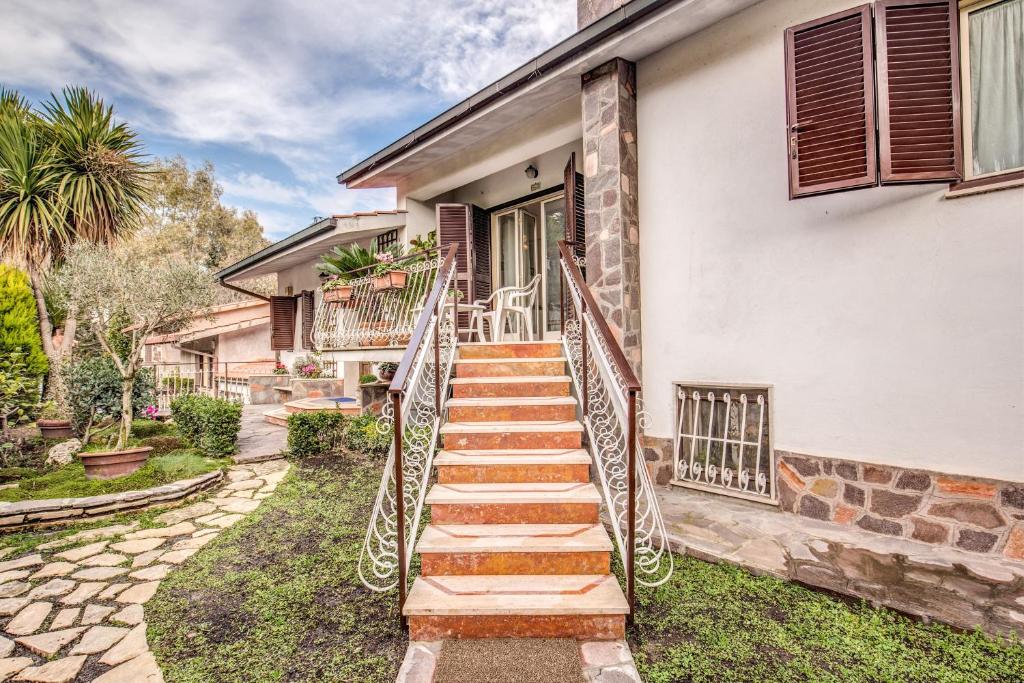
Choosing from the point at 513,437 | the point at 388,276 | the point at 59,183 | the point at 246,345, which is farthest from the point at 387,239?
the point at 246,345

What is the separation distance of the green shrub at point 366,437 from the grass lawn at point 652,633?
8.47ft

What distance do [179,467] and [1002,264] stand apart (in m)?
7.32

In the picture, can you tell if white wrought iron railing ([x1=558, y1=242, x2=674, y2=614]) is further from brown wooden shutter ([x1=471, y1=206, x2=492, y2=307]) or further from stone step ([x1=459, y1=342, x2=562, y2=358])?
brown wooden shutter ([x1=471, y1=206, x2=492, y2=307])

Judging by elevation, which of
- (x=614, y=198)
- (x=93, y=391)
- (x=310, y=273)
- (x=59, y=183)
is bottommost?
(x=93, y=391)

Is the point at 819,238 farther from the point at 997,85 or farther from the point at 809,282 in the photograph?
the point at 997,85

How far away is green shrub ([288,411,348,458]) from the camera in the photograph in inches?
238

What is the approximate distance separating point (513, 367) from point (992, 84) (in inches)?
150

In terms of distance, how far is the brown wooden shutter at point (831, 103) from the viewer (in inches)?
115

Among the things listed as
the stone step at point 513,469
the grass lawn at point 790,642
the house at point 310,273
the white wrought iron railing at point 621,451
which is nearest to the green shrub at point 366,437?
the house at point 310,273

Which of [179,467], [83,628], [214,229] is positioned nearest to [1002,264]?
[83,628]

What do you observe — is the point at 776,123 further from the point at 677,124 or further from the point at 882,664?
the point at 882,664

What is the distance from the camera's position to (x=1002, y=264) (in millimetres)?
2588

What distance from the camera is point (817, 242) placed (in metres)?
3.29

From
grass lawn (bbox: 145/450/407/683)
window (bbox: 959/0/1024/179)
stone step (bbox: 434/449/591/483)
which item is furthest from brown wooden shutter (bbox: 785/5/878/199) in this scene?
grass lawn (bbox: 145/450/407/683)
